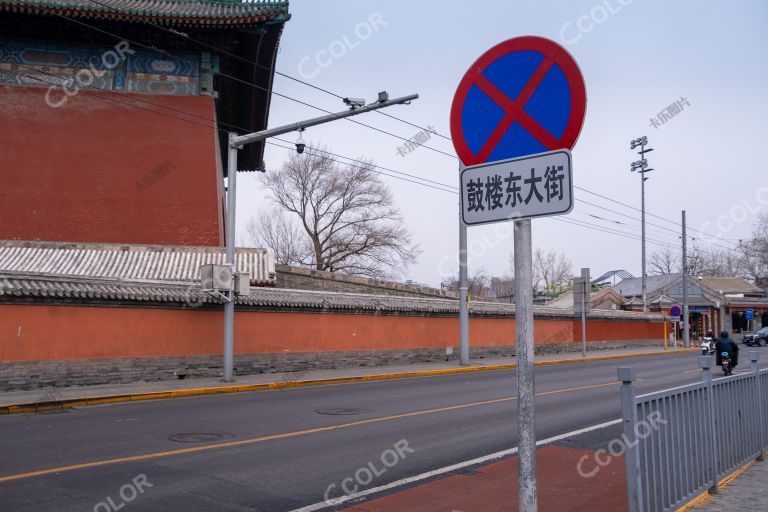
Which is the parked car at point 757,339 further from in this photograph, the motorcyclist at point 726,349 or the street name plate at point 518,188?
the street name plate at point 518,188

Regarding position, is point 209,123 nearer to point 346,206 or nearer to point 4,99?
point 4,99

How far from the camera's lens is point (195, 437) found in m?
8.83

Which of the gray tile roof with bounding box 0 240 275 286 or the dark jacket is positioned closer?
the dark jacket

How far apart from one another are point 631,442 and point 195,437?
6.50 m

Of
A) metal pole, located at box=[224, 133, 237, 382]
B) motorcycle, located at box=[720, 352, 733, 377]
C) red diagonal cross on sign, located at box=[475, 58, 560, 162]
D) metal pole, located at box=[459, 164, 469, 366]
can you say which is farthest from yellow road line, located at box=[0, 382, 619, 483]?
metal pole, located at box=[459, 164, 469, 366]

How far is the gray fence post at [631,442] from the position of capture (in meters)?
4.11

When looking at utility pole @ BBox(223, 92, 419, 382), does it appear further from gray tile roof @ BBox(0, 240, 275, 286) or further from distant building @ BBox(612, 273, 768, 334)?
distant building @ BBox(612, 273, 768, 334)

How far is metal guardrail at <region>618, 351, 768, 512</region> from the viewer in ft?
13.8

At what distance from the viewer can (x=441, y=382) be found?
57.9 ft

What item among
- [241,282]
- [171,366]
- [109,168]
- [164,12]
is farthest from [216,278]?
[164,12]

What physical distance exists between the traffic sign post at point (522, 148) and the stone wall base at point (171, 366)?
14471 millimetres

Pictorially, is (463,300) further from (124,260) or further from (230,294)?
(124,260)

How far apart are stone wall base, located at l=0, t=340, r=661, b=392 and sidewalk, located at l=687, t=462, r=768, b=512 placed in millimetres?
14139

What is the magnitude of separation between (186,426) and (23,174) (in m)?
16.1
